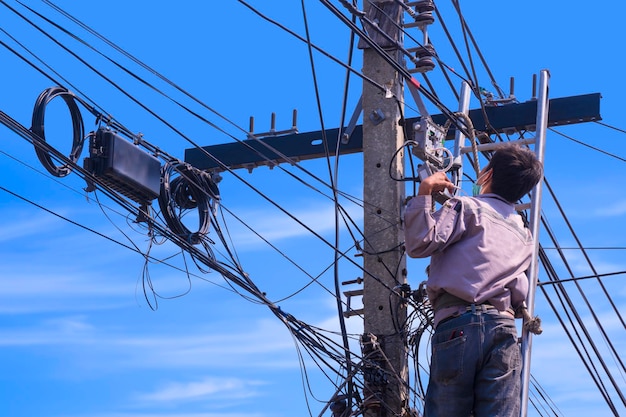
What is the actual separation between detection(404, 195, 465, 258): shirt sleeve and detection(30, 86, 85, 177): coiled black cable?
2985mm

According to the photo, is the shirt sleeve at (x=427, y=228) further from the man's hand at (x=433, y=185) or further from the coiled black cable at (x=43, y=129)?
the coiled black cable at (x=43, y=129)

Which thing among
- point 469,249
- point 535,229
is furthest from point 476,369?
point 535,229

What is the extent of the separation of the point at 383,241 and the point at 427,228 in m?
3.46

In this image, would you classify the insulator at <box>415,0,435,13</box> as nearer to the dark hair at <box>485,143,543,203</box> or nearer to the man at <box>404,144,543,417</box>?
the dark hair at <box>485,143,543,203</box>

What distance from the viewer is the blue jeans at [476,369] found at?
5.38 metres

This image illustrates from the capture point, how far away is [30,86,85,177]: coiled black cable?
285 inches

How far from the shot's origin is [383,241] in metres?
8.77

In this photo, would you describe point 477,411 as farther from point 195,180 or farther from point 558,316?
point 558,316

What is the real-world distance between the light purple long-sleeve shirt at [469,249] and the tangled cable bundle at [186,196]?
145 inches

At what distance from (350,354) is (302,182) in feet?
5.00

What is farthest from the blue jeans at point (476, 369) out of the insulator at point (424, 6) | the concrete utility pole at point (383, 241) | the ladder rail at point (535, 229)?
the insulator at point (424, 6)

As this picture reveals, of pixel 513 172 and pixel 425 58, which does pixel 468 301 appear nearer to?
pixel 513 172

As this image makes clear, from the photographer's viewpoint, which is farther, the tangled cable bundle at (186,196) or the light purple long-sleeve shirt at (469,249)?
the tangled cable bundle at (186,196)

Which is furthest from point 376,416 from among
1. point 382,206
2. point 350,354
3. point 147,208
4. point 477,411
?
point 477,411
